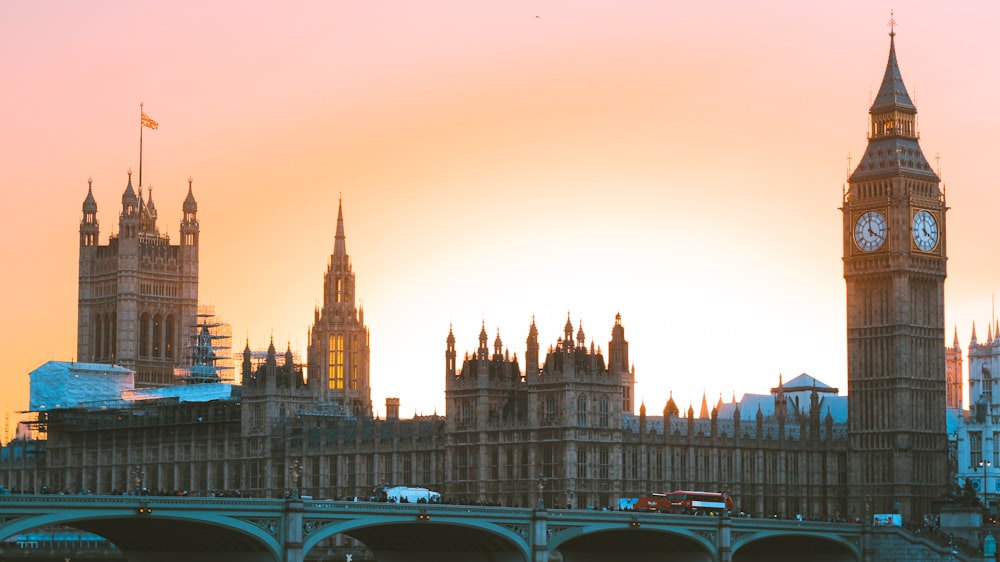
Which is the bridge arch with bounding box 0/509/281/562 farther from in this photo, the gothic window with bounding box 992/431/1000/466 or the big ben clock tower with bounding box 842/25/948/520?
the gothic window with bounding box 992/431/1000/466

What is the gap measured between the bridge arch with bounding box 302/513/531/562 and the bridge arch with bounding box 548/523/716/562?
4229 mm

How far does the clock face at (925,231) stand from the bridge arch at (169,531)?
6916 centimetres

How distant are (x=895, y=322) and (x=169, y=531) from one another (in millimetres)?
69250

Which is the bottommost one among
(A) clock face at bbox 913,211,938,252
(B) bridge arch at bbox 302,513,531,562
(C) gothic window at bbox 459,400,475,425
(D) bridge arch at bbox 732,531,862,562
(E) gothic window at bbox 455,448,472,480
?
(D) bridge arch at bbox 732,531,862,562

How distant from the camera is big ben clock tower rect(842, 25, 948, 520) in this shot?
157750mm

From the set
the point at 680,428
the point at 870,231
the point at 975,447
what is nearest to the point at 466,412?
the point at 680,428

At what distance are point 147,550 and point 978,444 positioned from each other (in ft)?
347

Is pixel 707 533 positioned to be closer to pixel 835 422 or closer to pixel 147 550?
pixel 147 550

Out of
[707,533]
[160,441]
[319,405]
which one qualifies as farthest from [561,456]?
[160,441]

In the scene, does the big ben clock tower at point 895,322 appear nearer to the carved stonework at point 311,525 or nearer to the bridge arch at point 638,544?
the bridge arch at point 638,544

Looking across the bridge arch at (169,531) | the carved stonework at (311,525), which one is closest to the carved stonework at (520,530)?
the carved stonework at (311,525)

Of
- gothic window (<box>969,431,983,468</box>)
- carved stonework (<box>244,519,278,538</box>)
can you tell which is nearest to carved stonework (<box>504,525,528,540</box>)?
carved stonework (<box>244,519,278,538</box>)

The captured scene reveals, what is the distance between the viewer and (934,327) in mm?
160250

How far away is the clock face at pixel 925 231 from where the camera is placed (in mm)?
158375
